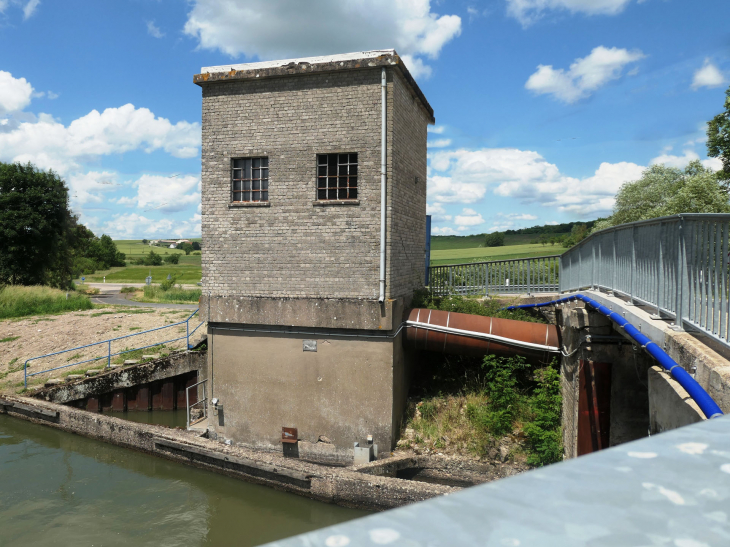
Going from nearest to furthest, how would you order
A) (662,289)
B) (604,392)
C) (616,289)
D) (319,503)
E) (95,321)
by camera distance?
1. (662,289)
2. (616,289)
3. (604,392)
4. (319,503)
5. (95,321)

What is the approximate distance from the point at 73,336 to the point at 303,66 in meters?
15.1

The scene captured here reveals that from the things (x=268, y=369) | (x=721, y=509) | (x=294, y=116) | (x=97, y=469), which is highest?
(x=294, y=116)

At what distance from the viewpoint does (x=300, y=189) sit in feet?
34.0

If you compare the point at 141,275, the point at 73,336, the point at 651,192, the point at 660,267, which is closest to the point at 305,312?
the point at 660,267

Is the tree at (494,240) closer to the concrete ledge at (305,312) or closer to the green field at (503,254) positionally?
the green field at (503,254)

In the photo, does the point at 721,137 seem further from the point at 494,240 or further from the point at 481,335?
the point at 494,240

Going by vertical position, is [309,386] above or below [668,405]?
below

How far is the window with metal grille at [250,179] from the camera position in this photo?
1073 centimetres

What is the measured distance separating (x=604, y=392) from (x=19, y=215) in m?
34.8

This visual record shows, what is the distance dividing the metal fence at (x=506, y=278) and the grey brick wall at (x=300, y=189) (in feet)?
10.6

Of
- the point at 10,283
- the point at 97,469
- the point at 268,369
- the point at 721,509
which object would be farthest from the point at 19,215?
the point at 721,509

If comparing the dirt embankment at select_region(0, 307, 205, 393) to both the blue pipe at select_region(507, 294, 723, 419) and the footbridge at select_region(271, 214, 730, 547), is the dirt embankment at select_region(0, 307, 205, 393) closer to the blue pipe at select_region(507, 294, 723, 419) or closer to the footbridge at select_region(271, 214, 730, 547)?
the footbridge at select_region(271, 214, 730, 547)

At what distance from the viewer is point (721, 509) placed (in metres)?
0.78

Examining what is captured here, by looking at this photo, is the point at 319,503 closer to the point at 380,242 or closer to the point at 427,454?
the point at 427,454
